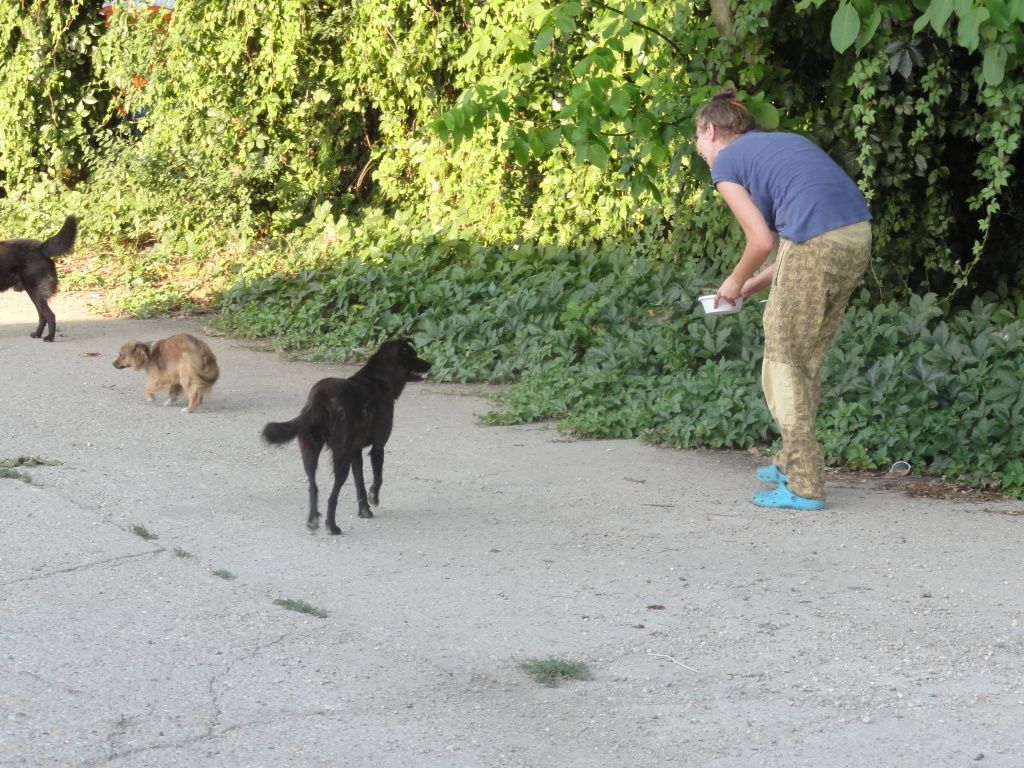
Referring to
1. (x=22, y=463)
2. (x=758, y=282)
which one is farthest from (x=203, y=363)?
(x=758, y=282)

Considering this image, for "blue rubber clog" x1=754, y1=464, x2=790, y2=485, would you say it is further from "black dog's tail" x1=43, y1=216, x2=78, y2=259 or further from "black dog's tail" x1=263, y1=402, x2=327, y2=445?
"black dog's tail" x1=43, y1=216, x2=78, y2=259

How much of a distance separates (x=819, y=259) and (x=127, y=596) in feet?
11.1

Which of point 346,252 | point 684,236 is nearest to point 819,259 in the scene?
point 684,236

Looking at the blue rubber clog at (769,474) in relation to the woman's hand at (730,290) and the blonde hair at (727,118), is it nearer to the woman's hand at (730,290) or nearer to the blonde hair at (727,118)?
the woman's hand at (730,290)

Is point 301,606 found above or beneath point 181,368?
beneath

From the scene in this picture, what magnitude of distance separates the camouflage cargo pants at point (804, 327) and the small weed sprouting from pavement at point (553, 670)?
7.45 feet

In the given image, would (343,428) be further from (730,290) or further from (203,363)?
(203,363)

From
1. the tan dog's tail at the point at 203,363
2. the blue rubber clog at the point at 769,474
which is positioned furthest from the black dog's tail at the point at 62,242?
the blue rubber clog at the point at 769,474

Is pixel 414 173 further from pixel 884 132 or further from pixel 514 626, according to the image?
pixel 514 626

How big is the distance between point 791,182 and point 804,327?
68 cm

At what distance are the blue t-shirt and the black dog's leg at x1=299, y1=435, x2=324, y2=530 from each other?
2.25 metres

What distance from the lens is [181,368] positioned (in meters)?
8.75

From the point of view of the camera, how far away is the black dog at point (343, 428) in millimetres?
6059

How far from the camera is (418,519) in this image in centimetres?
649
